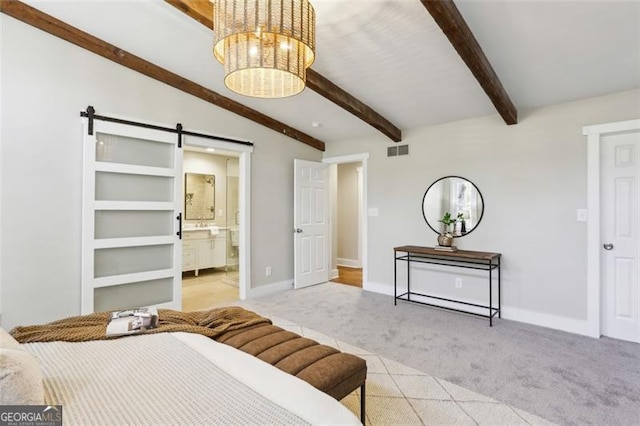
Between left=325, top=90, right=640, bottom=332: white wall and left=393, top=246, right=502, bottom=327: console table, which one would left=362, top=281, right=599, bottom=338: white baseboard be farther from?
left=393, top=246, right=502, bottom=327: console table

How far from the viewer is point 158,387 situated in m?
Answer: 1.13

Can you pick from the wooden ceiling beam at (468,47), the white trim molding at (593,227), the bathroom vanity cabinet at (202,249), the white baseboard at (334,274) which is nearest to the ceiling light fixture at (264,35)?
the wooden ceiling beam at (468,47)

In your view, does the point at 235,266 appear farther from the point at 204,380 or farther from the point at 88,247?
the point at 204,380

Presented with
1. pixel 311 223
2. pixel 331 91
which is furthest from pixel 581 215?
pixel 311 223

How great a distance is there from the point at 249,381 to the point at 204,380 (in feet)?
0.55

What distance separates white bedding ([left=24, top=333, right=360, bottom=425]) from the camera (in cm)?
98

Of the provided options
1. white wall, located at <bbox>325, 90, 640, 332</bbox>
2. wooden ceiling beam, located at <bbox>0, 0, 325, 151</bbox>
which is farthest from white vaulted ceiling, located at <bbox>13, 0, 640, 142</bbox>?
white wall, located at <bbox>325, 90, 640, 332</bbox>

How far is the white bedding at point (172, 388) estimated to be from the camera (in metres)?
0.98

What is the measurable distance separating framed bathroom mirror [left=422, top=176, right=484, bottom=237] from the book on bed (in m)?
3.51

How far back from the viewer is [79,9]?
2738mm

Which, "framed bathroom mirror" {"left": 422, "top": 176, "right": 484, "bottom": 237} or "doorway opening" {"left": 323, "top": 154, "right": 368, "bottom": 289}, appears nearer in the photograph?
"framed bathroom mirror" {"left": 422, "top": 176, "right": 484, "bottom": 237}

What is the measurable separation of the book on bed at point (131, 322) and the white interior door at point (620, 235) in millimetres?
4122

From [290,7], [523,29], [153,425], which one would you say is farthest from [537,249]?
[153,425]

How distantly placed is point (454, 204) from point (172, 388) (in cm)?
382
